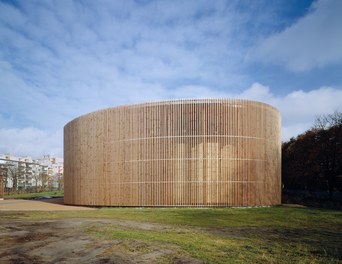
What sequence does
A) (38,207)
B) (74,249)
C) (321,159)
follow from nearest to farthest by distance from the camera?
(74,249) → (38,207) → (321,159)

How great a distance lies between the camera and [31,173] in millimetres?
116500

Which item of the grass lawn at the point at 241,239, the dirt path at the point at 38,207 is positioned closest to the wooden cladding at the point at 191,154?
the dirt path at the point at 38,207

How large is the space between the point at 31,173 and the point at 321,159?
109542 millimetres

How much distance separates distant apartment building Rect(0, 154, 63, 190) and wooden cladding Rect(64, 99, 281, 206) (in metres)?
59.3

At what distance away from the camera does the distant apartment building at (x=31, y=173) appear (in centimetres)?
8394

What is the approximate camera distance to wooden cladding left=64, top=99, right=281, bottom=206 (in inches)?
910

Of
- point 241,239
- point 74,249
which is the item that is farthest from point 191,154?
point 74,249

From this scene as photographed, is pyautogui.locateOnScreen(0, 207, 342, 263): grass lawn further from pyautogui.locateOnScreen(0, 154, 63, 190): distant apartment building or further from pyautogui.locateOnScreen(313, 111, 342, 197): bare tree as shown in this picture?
pyautogui.locateOnScreen(0, 154, 63, 190): distant apartment building

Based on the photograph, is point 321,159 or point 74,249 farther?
point 321,159

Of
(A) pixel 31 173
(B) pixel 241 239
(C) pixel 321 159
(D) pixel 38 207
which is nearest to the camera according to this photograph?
(B) pixel 241 239

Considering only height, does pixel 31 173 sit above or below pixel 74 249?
below

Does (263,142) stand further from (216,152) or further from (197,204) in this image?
(197,204)

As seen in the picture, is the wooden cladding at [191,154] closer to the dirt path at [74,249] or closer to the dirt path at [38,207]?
the dirt path at [38,207]

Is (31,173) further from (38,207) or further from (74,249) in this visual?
(74,249)
